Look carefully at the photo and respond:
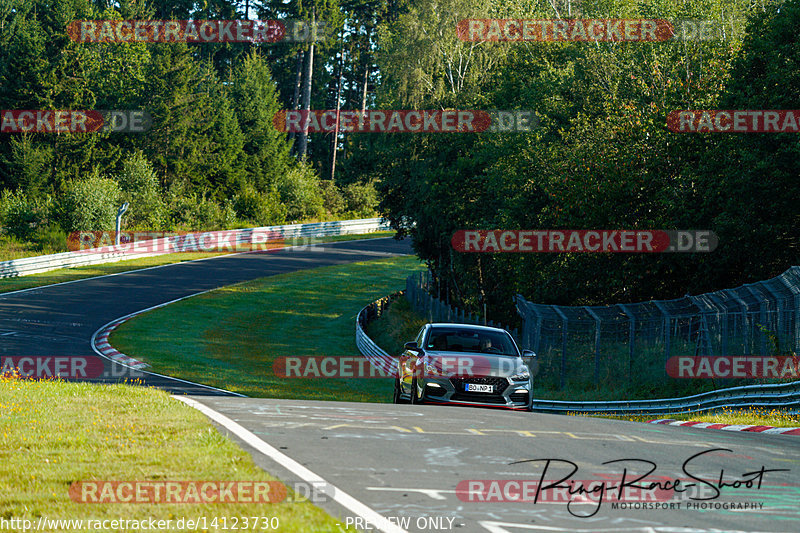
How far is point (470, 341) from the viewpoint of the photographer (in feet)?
51.4

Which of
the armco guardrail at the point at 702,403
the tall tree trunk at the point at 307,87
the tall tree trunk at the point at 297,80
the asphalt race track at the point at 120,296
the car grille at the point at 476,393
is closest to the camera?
the car grille at the point at 476,393

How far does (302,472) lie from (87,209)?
53.8 meters

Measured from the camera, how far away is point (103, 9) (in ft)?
312

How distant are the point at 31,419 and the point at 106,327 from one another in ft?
83.0

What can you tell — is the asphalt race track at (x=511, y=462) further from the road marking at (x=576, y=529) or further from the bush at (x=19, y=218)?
the bush at (x=19, y=218)

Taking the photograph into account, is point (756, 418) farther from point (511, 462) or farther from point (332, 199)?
point (332, 199)

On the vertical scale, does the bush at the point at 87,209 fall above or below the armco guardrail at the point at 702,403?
above

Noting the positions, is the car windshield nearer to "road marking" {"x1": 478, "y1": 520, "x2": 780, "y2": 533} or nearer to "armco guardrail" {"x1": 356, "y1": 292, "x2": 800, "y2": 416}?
"armco guardrail" {"x1": 356, "y1": 292, "x2": 800, "y2": 416}

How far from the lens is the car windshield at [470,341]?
15180 mm

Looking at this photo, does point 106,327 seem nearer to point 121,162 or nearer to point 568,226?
point 568,226

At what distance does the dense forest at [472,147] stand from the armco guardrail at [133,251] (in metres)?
4.46

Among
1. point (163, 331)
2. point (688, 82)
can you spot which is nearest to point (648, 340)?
point (688, 82)

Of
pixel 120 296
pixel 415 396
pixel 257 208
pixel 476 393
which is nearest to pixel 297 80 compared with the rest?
pixel 257 208

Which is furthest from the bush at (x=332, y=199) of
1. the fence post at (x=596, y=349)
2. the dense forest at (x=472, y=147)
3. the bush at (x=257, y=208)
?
the fence post at (x=596, y=349)
